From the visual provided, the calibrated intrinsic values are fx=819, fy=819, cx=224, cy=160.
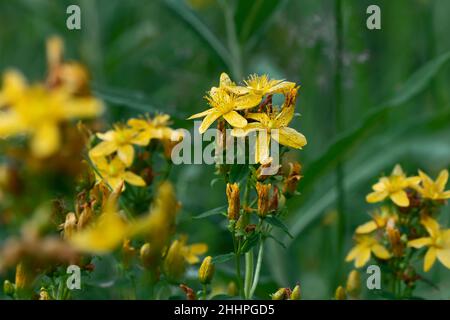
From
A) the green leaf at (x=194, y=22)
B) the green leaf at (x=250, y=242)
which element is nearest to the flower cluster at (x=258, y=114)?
the green leaf at (x=250, y=242)

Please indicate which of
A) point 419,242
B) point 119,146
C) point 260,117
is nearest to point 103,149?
point 119,146

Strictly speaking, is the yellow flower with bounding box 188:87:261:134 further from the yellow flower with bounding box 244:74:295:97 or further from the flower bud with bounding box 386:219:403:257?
the flower bud with bounding box 386:219:403:257

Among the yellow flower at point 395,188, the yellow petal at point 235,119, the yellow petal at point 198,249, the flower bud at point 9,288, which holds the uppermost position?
the yellow petal at point 235,119

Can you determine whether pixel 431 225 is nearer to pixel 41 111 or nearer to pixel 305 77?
pixel 41 111

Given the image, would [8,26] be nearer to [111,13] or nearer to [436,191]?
[111,13]

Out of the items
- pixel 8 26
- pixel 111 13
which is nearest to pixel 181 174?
pixel 111 13

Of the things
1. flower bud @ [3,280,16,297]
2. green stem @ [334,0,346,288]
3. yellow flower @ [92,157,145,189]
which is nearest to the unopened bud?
flower bud @ [3,280,16,297]

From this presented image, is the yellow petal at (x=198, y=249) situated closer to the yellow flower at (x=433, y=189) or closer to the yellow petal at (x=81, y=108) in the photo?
the yellow flower at (x=433, y=189)

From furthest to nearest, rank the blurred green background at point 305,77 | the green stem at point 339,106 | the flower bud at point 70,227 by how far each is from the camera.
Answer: the blurred green background at point 305,77
the green stem at point 339,106
the flower bud at point 70,227
